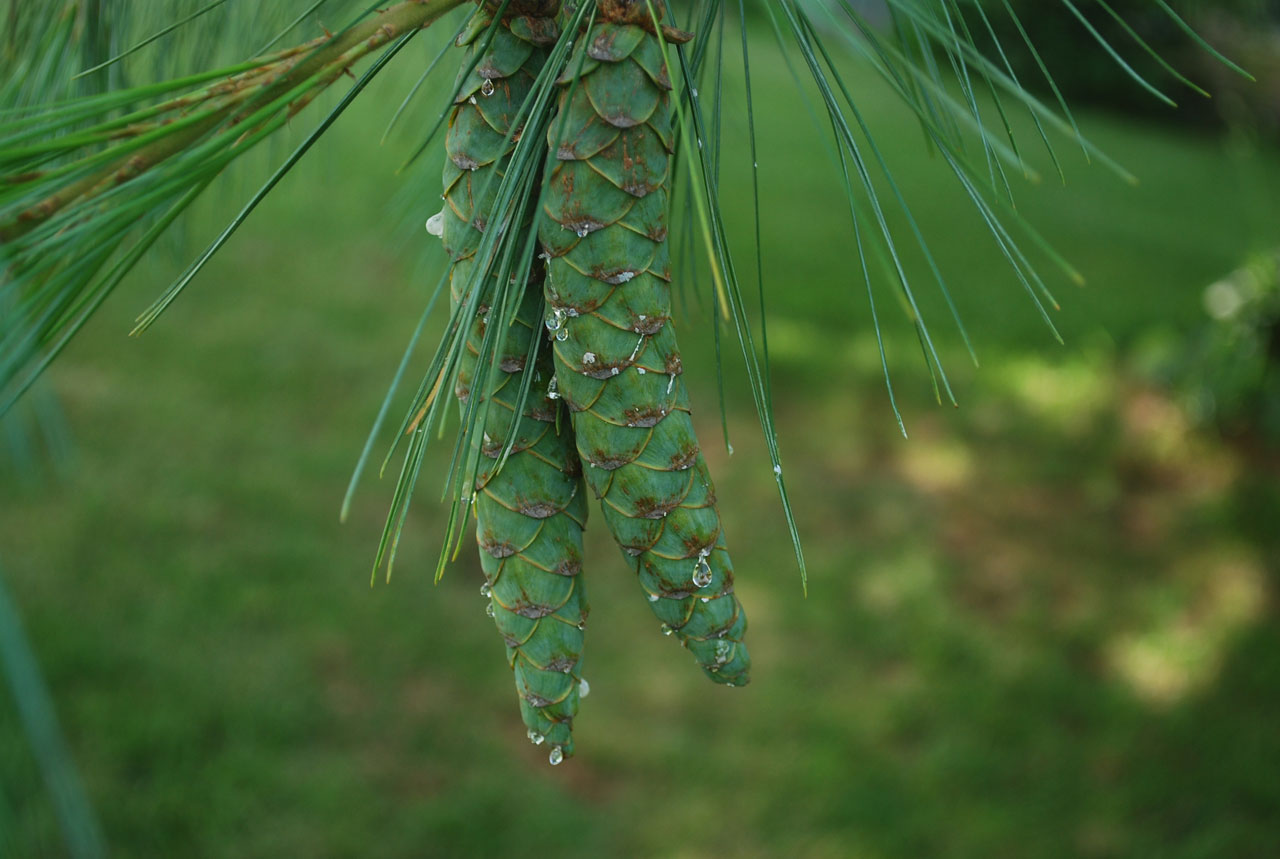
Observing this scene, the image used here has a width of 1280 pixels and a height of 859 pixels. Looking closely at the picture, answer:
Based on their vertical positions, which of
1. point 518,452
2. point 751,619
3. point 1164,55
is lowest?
point 751,619

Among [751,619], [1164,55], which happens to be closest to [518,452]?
[751,619]

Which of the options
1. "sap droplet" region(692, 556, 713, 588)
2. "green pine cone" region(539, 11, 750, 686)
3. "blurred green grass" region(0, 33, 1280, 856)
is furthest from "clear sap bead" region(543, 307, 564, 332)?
"blurred green grass" region(0, 33, 1280, 856)

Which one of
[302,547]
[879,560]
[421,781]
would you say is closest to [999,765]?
[879,560]

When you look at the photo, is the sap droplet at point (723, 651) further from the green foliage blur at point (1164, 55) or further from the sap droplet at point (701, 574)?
the green foliage blur at point (1164, 55)

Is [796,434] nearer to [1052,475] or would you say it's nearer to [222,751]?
[1052,475]

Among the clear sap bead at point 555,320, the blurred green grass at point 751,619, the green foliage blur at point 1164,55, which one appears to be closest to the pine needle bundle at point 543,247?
the clear sap bead at point 555,320

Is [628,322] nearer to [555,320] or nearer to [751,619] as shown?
[555,320]
